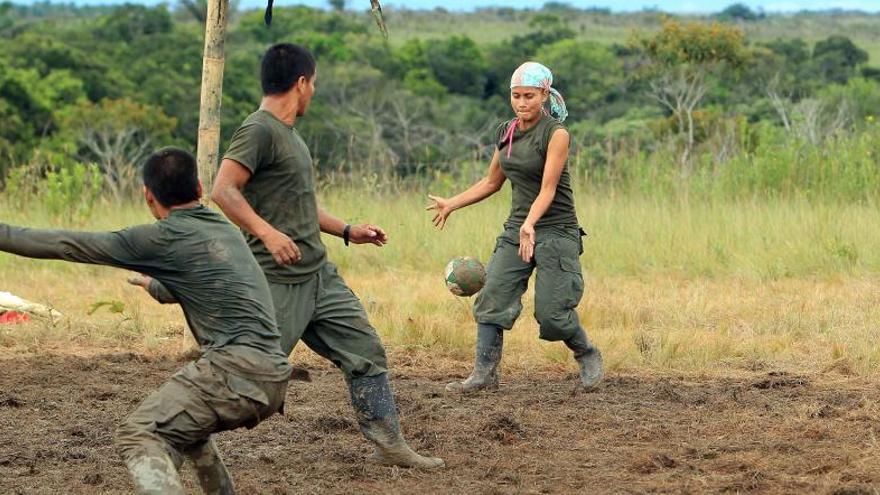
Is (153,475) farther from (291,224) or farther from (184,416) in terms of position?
(291,224)

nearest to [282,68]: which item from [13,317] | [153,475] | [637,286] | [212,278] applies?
[212,278]

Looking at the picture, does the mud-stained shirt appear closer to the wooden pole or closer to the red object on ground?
the wooden pole

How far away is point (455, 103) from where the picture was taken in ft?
124

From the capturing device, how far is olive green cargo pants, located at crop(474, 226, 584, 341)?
6965 mm

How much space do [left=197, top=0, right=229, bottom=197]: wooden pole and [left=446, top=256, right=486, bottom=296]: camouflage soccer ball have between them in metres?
1.33

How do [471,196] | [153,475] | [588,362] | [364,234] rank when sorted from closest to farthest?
[153,475] < [364,234] < [471,196] < [588,362]

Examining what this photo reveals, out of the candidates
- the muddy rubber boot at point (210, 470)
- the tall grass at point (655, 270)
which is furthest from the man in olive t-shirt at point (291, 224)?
the tall grass at point (655, 270)

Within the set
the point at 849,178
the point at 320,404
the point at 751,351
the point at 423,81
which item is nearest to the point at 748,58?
the point at 423,81

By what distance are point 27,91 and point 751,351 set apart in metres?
23.2

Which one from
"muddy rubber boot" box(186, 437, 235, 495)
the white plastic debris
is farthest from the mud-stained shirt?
the white plastic debris

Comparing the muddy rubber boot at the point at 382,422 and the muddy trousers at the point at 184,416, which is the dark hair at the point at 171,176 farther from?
the muddy rubber boot at the point at 382,422

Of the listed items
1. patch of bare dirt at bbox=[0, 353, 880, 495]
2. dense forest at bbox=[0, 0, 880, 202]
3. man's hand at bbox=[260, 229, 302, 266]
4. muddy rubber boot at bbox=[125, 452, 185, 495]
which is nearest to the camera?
muddy rubber boot at bbox=[125, 452, 185, 495]

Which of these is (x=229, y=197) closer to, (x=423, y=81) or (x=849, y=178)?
(x=849, y=178)

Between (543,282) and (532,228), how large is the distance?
0.36 metres
